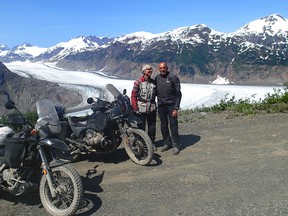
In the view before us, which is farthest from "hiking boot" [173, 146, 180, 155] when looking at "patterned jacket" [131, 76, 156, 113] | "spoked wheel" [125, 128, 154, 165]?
"patterned jacket" [131, 76, 156, 113]

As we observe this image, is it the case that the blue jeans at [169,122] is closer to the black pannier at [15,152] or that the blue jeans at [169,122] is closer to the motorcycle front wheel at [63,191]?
the motorcycle front wheel at [63,191]

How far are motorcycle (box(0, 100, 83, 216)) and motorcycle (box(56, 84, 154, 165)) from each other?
5.06ft

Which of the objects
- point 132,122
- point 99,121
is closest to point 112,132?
point 99,121

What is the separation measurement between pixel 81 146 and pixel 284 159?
146 inches

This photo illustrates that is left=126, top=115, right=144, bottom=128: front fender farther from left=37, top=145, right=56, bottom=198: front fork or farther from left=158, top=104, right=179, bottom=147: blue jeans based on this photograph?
left=37, top=145, right=56, bottom=198: front fork

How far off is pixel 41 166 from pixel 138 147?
6.66 ft

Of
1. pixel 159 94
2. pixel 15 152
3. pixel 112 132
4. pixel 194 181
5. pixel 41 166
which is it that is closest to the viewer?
pixel 15 152

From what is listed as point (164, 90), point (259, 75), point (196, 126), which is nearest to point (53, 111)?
point (164, 90)

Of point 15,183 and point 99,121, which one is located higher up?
point 99,121

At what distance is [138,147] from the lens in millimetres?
6227

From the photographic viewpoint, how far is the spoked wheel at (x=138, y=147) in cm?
608

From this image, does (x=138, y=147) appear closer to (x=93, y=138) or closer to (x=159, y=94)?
(x=93, y=138)

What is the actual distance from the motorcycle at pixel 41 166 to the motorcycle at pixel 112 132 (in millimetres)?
1542

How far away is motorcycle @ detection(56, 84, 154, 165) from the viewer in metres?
6.22
